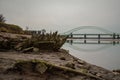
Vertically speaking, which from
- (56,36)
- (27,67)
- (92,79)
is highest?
(56,36)

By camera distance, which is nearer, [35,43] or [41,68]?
[41,68]

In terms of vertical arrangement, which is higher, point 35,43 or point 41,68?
point 35,43

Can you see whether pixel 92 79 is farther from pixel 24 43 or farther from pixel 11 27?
pixel 11 27

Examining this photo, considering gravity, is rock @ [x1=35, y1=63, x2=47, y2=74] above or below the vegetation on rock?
below

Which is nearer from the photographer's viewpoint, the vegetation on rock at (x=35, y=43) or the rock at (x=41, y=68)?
the rock at (x=41, y=68)

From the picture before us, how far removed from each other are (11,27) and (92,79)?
12.9 metres

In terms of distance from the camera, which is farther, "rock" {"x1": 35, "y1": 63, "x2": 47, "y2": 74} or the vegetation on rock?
the vegetation on rock

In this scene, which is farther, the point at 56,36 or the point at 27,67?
the point at 56,36

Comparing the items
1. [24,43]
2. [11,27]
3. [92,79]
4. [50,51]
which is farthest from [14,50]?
[11,27]

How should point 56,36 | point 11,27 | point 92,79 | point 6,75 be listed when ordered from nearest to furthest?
point 6,75, point 92,79, point 56,36, point 11,27

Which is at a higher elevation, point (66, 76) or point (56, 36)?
point (56, 36)

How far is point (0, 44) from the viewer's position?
675cm

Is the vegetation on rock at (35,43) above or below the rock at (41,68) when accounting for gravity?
above

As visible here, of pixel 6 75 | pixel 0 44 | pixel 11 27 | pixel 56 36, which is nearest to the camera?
pixel 6 75
